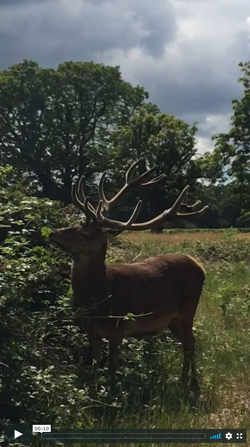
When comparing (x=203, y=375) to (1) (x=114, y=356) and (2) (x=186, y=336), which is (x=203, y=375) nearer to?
(2) (x=186, y=336)

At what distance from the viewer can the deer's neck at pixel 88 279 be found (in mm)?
6633

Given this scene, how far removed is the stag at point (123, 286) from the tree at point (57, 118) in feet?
138

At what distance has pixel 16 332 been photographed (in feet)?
18.6

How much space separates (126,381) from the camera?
653 cm

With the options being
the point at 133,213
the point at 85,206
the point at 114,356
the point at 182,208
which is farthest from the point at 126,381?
the point at 182,208

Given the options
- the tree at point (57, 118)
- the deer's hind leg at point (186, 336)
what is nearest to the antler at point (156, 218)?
the deer's hind leg at point (186, 336)

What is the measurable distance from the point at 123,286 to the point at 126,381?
951mm

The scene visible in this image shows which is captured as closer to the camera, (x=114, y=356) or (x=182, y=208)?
(x=114, y=356)

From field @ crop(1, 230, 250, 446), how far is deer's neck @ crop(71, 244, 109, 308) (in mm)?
211

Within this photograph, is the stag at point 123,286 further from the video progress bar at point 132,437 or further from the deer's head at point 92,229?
the video progress bar at point 132,437

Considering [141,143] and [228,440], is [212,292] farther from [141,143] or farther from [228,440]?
[141,143]

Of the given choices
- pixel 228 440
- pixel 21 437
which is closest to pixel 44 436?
pixel 21 437

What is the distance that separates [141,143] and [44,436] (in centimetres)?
4922

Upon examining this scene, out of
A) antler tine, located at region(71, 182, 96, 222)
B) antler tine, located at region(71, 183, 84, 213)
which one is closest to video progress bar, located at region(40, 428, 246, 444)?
antler tine, located at region(71, 182, 96, 222)
